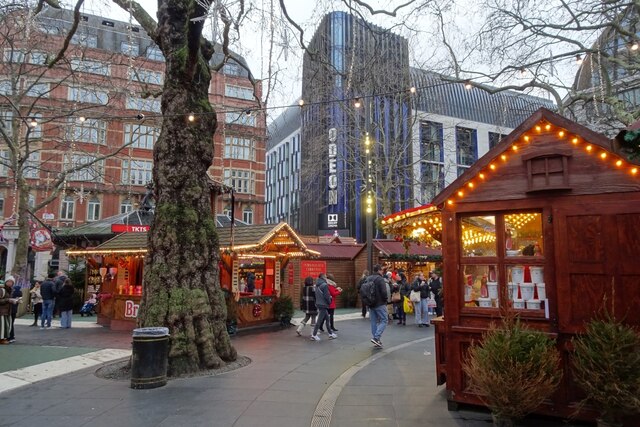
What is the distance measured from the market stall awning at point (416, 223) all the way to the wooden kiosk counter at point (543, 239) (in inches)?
45.6

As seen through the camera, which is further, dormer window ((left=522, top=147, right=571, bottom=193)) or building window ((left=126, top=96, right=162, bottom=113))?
building window ((left=126, top=96, right=162, bottom=113))

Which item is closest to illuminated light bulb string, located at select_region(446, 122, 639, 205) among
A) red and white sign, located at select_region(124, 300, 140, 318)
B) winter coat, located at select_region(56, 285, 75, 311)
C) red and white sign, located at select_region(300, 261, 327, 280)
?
red and white sign, located at select_region(124, 300, 140, 318)

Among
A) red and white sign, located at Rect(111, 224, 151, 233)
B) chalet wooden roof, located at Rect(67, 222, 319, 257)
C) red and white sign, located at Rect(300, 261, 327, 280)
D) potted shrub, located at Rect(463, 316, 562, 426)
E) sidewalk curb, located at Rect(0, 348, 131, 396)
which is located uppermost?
red and white sign, located at Rect(111, 224, 151, 233)

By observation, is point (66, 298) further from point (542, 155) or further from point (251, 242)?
point (542, 155)

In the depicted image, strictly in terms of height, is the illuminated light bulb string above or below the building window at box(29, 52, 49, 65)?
below

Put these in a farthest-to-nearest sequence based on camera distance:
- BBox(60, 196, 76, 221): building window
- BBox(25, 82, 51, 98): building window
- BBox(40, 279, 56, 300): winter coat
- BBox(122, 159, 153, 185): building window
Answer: BBox(122, 159, 153, 185): building window, BBox(60, 196, 76, 221): building window, BBox(25, 82, 51, 98): building window, BBox(40, 279, 56, 300): winter coat

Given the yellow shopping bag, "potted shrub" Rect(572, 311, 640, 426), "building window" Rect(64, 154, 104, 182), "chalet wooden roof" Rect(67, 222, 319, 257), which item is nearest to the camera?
"potted shrub" Rect(572, 311, 640, 426)

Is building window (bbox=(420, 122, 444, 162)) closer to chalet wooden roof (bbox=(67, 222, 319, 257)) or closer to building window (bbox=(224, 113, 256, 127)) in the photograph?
building window (bbox=(224, 113, 256, 127))

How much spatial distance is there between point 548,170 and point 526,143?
46cm

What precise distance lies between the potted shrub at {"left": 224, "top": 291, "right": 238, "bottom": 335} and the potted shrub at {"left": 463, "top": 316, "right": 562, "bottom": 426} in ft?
28.8

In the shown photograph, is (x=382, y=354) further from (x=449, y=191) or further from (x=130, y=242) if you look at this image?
(x=130, y=242)

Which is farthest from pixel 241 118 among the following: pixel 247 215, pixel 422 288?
pixel 247 215

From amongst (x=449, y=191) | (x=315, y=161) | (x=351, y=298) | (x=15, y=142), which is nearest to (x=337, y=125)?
(x=315, y=161)

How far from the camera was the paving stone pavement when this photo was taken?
532 cm
